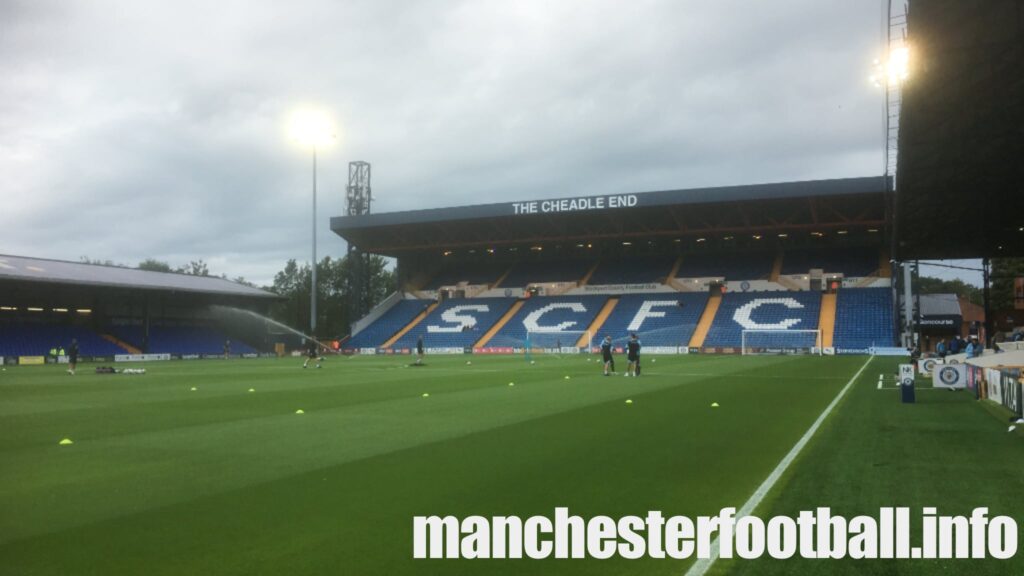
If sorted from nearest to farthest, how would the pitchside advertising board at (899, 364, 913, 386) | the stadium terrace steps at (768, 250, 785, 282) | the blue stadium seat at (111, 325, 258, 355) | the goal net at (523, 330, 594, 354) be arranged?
the pitchside advertising board at (899, 364, 913, 386) < the blue stadium seat at (111, 325, 258, 355) < the goal net at (523, 330, 594, 354) < the stadium terrace steps at (768, 250, 785, 282)

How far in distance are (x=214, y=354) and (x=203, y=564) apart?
59659 mm

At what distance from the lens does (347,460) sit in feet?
32.5

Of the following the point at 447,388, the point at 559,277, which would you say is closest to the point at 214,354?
the point at 559,277

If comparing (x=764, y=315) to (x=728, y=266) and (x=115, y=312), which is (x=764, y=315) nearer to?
(x=728, y=266)

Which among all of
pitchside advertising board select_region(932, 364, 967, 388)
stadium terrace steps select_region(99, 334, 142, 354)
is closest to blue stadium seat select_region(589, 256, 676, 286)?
stadium terrace steps select_region(99, 334, 142, 354)

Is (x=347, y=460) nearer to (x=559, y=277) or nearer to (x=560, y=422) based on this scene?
(x=560, y=422)

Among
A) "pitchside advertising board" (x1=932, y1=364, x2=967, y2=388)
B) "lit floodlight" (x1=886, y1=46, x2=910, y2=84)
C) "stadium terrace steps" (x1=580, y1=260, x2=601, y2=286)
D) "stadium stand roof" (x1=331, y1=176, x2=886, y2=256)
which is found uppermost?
"stadium stand roof" (x1=331, y1=176, x2=886, y2=256)

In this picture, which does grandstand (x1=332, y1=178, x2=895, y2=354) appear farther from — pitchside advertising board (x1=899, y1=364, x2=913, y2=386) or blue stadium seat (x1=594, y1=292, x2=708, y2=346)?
pitchside advertising board (x1=899, y1=364, x2=913, y2=386)

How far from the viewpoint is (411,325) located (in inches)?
2746

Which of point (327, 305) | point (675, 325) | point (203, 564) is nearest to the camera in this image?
point (203, 564)

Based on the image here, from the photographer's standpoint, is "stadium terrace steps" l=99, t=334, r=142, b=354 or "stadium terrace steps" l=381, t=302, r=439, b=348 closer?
"stadium terrace steps" l=99, t=334, r=142, b=354

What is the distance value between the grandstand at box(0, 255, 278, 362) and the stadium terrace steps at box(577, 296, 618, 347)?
29.1m

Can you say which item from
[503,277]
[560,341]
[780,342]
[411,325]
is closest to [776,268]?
[780,342]

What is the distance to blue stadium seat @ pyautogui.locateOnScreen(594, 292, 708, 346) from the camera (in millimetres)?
58875
